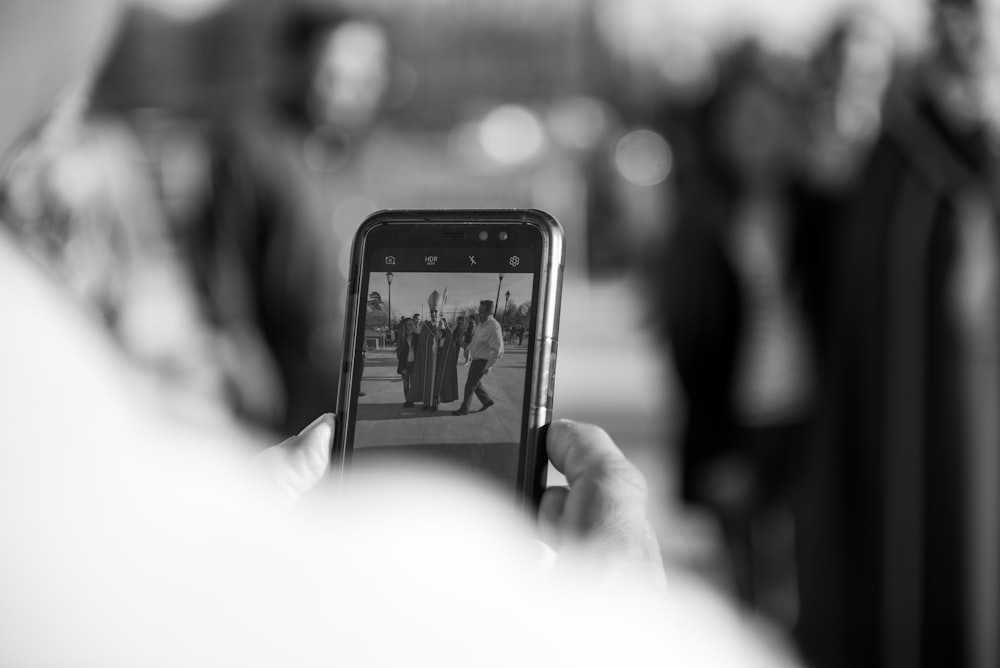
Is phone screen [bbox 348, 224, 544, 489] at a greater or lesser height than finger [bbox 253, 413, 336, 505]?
greater

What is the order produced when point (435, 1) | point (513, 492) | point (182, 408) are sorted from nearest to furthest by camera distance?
1. point (513, 492)
2. point (182, 408)
3. point (435, 1)

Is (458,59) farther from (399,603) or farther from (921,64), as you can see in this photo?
(399,603)

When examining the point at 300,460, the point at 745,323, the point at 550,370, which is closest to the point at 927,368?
the point at 745,323

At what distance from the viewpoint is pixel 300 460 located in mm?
A: 882

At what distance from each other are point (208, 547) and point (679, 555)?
3766mm

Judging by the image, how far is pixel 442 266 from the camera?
1.01 meters

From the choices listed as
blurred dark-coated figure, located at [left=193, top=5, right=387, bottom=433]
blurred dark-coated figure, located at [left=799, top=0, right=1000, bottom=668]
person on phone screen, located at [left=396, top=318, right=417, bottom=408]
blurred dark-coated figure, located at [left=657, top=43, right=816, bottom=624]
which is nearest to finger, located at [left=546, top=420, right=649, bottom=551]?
person on phone screen, located at [left=396, top=318, right=417, bottom=408]

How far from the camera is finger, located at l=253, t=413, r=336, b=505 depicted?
816 millimetres

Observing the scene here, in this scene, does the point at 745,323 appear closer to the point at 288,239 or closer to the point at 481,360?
the point at 288,239

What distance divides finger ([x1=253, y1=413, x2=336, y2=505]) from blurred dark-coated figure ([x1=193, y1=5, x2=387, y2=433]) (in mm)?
1727

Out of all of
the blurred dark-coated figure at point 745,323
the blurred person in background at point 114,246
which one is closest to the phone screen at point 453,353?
the blurred person in background at point 114,246

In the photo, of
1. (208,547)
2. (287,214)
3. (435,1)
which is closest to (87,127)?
(287,214)

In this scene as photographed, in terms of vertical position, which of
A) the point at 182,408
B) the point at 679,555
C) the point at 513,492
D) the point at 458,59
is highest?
the point at 458,59

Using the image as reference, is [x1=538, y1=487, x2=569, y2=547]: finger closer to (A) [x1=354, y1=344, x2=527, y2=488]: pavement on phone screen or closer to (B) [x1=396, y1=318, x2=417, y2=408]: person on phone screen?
(A) [x1=354, y1=344, x2=527, y2=488]: pavement on phone screen
